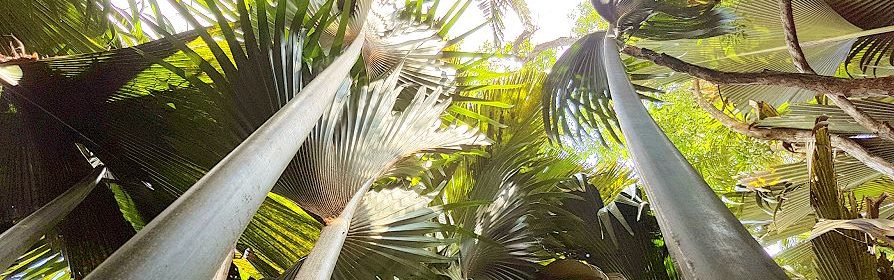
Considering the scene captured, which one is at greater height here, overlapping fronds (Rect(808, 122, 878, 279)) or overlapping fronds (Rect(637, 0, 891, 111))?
overlapping fronds (Rect(637, 0, 891, 111))

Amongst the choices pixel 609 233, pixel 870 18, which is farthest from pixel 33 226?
pixel 870 18

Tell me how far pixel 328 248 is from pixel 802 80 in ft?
4.85

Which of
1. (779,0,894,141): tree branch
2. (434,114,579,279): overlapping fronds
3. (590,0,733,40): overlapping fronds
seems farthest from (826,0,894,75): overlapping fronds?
(434,114,579,279): overlapping fronds

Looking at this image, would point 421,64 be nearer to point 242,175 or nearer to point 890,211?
point 242,175

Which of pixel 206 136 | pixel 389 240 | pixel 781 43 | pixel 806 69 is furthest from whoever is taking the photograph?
pixel 781 43

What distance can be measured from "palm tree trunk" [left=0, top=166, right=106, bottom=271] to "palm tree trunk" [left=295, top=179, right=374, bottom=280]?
0.63 m

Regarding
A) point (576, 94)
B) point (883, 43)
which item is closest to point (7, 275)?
point (576, 94)

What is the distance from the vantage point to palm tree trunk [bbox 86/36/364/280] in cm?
56

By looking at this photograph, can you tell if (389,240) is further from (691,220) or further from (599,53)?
(691,220)

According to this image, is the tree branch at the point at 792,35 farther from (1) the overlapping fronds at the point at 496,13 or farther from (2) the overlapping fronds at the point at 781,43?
(1) the overlapping fronds at the point at 496,13

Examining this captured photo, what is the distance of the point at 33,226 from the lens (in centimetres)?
132

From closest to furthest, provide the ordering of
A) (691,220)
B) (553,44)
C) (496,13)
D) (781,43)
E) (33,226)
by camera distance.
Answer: (691,220), (33,226), (781,43), (496,13), (553,44)

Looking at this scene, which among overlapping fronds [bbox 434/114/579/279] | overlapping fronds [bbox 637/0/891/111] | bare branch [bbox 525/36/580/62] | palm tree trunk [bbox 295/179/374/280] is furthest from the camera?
bare branch [bbox 525/36/580/62]

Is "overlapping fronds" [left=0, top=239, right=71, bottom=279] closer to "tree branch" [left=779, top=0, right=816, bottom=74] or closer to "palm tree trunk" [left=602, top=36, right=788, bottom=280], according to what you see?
"palm tree trunk" [left=602, top=36, right=788, bottom=280]
